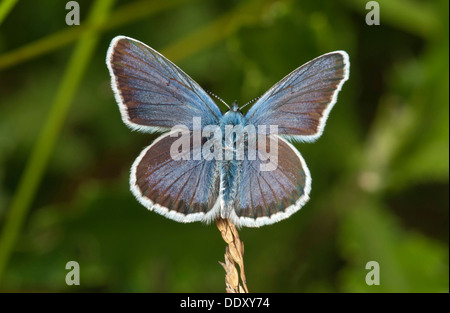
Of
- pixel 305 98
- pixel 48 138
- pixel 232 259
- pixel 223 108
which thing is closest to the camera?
pixel 232 259

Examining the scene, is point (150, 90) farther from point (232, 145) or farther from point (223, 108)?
point (223, 108)

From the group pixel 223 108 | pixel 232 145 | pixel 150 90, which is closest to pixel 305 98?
pixel 232 145

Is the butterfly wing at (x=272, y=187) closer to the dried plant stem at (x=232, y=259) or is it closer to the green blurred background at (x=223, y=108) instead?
the dried plant stem at (x=232, y=259)

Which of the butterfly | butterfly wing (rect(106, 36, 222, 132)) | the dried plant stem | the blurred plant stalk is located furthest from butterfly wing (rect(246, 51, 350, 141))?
the blurred plant stalk

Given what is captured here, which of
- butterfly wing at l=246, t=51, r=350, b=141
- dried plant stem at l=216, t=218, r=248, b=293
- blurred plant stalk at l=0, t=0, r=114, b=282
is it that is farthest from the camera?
blurred plant stalk at l=0, t=0, r=114, b=282

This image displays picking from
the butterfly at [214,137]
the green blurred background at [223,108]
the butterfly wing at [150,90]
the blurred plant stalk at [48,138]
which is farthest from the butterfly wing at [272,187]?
the blurred plant stalk at [48,138]

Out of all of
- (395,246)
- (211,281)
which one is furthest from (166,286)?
(395,246)

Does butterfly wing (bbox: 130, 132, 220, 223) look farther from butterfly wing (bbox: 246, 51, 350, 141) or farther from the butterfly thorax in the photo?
butterfly wing (bbox: 246, 51, 350, 141)
